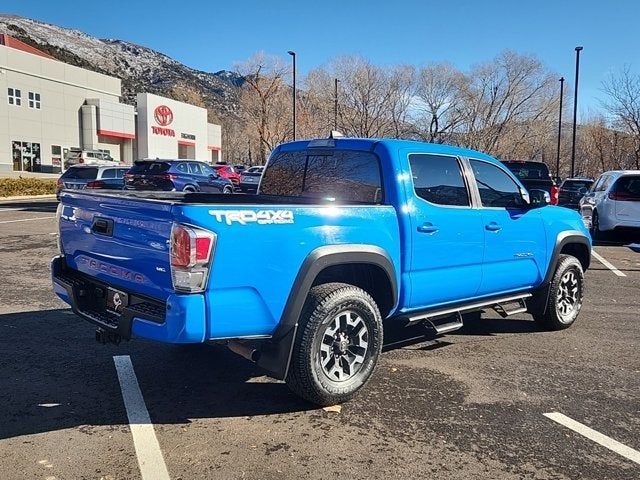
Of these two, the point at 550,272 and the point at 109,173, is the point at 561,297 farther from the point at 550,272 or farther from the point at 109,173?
the point at 109,173

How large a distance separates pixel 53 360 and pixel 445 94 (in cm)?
4353

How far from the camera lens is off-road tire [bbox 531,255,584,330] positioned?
605cm

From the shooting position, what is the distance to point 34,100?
146 feet

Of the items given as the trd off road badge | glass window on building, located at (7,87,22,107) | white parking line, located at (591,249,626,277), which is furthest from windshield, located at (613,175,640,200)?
glass window on building, located at (7,87,22,107)

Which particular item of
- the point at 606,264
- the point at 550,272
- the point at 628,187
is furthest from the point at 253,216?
the point at 628,187

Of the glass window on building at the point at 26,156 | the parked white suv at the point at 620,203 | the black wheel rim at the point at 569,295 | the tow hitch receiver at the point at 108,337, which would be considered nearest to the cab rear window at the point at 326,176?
the tow hitch receiver at the point at 108,337

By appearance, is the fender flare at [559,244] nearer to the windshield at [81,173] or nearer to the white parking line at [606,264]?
the white parking line at [606,264]

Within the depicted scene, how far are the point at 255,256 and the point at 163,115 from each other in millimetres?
56581

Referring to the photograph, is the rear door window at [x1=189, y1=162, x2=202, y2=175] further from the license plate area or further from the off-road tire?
the license plate area

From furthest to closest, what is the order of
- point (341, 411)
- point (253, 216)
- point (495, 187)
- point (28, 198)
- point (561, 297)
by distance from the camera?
point (28, 198)
point (561, 297)
point (495, 187)
point (341, 411)
point (253, 216)

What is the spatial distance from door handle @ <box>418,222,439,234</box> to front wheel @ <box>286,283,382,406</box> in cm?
74

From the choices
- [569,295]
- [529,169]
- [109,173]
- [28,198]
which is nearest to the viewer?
[569,295]

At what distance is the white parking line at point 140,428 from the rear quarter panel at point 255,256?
2.53 feet

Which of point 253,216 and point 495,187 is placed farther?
point 495,187
